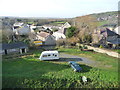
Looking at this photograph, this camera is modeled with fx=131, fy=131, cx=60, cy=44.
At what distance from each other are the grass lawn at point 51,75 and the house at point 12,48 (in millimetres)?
2968

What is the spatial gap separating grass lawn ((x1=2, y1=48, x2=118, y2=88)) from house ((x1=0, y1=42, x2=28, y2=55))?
9.74 ft

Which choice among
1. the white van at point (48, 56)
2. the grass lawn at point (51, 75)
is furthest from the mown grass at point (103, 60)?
the white van at point (48, 56)

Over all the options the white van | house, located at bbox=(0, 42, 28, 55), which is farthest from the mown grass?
house, located at bbox=(0, 42, 28, 55)

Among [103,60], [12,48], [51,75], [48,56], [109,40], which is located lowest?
[51,75]

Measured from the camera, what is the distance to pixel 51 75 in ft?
36.1

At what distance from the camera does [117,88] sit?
372 inches

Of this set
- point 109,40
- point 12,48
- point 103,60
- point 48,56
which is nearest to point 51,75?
point 48,56

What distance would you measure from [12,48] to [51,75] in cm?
903

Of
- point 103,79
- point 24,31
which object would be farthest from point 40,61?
point 24,31

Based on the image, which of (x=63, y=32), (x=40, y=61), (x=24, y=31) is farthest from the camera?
(x=24, y=31)

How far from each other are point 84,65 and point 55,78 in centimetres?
443

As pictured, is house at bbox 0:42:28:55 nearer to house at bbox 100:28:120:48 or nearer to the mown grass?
the mown grass

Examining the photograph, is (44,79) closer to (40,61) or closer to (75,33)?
(40,61)

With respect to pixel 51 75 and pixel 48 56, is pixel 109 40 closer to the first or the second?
pixel 48 56
